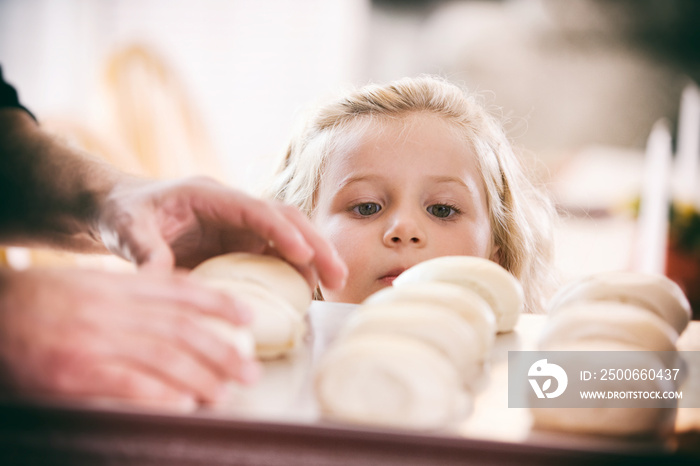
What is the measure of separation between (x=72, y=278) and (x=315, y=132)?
0.97 meters

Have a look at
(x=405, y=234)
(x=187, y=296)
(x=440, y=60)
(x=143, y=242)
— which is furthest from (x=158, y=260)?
(x=440, y=60)

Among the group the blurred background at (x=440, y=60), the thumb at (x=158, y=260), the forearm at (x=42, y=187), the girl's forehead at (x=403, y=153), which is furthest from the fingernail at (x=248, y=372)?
the blurred background at (x=440, y=60)

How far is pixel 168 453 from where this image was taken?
350 mm

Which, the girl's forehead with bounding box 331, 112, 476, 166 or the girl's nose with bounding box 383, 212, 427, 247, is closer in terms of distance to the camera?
the girl's nose with bounding box 383, 212, 427, 247

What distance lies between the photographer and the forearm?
942 mm

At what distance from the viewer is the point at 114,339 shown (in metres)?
0.42

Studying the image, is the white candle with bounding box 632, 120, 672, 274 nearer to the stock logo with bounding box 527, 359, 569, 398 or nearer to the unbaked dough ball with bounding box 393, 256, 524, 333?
the unbaked dough ball with bounding box 393, 256, 524, 333

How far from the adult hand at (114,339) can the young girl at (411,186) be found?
61cm

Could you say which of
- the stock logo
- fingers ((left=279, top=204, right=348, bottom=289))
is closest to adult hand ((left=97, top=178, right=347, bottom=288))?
fingers ((left=279, top=204, right=348, bottom=289))

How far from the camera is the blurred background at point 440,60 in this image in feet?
12.3

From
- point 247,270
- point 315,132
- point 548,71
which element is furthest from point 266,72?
point 247,270

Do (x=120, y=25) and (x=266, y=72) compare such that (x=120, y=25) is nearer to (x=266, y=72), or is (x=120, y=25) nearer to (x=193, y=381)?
(x=266, y=72)

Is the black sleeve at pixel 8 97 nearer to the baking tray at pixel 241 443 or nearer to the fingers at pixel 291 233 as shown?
the fingers at pixel 291 233

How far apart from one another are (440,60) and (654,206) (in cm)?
169
